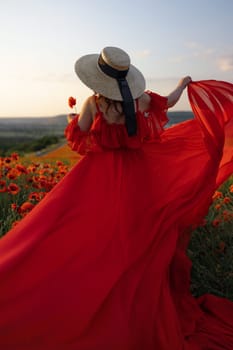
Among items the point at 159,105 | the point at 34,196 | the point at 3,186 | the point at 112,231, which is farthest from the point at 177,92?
the point at 3,186

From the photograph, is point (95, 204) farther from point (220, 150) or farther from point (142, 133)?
point (220, 150)

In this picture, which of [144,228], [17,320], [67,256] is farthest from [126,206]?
[17,320]

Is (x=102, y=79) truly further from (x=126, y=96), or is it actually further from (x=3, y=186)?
(x=3, y=186)

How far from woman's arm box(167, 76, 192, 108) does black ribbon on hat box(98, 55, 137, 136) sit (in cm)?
40

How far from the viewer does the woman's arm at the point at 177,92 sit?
13.5ft

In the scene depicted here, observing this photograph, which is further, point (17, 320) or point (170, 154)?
point (170, 154)

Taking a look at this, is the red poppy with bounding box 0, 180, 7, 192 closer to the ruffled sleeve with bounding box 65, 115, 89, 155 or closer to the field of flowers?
the field of flowers

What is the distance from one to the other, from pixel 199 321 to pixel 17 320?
1493 millimetres

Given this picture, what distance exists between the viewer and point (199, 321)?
14.3 ft

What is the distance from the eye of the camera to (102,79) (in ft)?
12.6

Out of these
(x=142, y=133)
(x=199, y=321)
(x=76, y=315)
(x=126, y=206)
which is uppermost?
(x=142, y=133)

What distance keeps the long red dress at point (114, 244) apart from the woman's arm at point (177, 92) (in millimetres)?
65

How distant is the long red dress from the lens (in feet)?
11.8

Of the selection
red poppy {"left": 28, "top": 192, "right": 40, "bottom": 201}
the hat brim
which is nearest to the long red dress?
the hat brim
